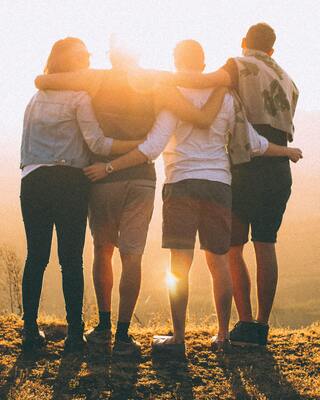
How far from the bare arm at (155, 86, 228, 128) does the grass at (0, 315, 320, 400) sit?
1.74 metres

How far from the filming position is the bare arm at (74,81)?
389 cm

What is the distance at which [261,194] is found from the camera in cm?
425

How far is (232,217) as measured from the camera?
14.4 ft

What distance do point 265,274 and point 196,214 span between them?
83cm

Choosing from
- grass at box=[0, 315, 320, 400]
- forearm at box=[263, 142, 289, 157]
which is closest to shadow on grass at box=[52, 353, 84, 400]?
grass at box=[0, 315, 320, 400]

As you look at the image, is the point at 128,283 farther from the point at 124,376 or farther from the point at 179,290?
the point at 124,376

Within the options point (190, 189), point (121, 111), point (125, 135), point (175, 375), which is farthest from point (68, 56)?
point (175, 375)

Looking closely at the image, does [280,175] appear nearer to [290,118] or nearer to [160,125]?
[290,118]

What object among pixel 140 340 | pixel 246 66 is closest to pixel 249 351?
pixel 140 340

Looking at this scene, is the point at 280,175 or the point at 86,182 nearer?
the point at 86,182

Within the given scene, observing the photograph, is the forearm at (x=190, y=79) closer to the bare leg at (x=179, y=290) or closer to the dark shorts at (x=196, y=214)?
the dark shorts at (x=196, y=214)

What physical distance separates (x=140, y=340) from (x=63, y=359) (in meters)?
0.81

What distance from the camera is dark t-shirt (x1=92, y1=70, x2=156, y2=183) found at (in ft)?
13.0

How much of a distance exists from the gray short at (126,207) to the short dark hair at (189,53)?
932 millimetres
